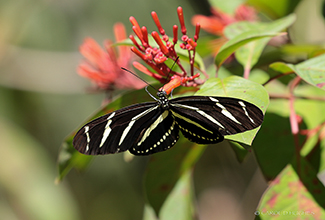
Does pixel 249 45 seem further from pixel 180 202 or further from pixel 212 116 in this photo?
pixel 180 202

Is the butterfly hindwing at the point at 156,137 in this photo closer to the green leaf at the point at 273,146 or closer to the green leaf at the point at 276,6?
the green leaf at the point at 273,146

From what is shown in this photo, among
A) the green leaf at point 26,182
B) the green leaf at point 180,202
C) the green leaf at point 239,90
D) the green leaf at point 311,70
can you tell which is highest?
the green leaf at point 239,90

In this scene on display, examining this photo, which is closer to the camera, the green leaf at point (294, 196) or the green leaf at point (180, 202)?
the green leaf at point (294, 196)

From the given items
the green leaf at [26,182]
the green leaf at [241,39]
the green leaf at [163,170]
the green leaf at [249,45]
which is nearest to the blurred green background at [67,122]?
the green leaf at [26,182]

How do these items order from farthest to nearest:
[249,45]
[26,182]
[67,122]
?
1. [67,122]
2. [26,182]
3. [249,45]

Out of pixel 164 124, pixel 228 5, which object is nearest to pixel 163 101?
pixel 164 124
